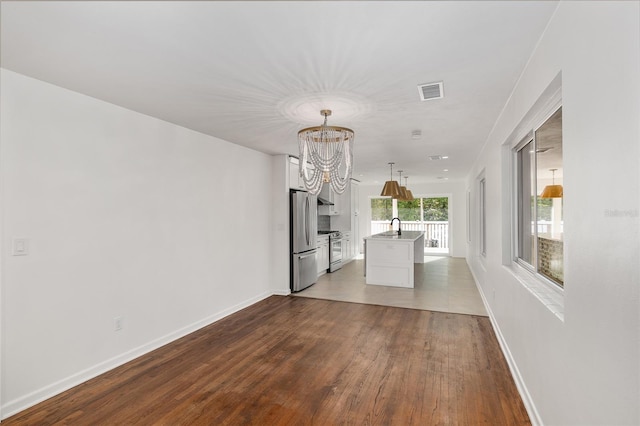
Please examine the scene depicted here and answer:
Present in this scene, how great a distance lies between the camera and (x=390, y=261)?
6.37m

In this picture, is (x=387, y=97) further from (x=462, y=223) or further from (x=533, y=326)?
(x=462, y=223)

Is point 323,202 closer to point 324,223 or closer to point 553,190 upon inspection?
point 324,223

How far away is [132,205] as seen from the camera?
10.9 ft

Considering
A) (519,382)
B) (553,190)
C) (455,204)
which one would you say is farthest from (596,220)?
(455,204)

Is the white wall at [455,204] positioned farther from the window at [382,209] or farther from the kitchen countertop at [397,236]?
the kitchen countertop at [397,236]

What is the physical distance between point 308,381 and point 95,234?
2.24m

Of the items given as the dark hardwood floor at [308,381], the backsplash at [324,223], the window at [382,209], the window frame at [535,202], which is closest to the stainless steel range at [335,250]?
the backsplash at [324,223]

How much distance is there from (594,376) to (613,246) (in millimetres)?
556

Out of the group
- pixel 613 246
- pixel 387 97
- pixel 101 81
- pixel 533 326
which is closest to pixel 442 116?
pixel 387 97

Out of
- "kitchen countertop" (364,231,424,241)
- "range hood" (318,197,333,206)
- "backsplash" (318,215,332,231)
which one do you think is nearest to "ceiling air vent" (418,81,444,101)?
"kitchen countertop" (364,231,424,241)

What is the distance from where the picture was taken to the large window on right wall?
2.11 m

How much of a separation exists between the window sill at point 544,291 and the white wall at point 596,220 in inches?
1.8

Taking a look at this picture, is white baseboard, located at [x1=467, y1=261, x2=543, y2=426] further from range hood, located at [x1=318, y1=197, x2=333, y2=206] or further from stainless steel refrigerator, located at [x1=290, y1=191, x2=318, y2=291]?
range hood, located at [x1=318, y1=197, x2=333, y2=206]

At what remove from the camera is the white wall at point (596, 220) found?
1091 millimetres
